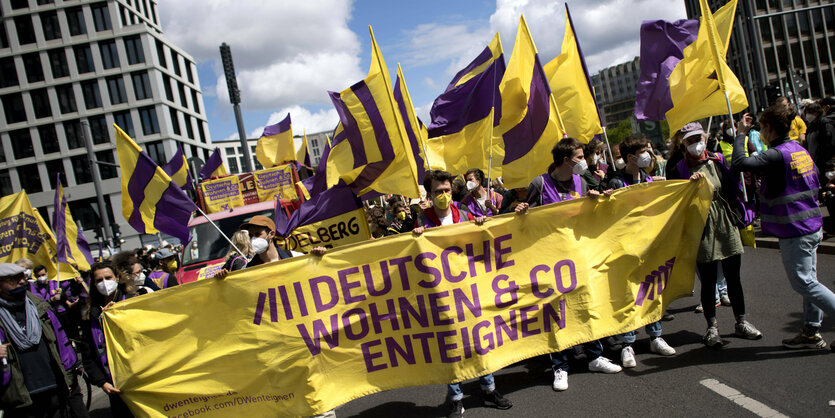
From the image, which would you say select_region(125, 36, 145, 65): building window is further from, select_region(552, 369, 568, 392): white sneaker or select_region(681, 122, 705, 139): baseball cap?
select_region(552, 369, 568, 392): white sneaker

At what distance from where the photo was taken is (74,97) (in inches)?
2040

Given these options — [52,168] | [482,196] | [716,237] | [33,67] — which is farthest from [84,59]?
[716,237]

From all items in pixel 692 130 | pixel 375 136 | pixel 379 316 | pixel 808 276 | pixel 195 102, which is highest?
pixel 195 102

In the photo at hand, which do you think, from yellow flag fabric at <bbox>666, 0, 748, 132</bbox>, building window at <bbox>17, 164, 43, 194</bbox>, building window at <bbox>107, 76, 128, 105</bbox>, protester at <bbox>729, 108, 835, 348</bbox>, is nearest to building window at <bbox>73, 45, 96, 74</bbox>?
building window at <bbox>107, 76, 128, 105</bbox>

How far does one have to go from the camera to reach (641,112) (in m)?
6.62

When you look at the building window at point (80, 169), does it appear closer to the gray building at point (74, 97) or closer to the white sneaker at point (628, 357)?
the gray building at point (74, 97)

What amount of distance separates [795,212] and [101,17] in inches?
2387

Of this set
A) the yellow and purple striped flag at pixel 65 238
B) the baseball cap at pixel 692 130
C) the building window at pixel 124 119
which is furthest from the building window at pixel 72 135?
the baseball cap at pixel 692 130

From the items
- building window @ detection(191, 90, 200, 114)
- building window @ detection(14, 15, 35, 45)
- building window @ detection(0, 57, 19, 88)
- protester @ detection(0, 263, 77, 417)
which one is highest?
building window @ detection(14, 15, 35, 45)

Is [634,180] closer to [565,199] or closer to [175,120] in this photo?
[565,199]

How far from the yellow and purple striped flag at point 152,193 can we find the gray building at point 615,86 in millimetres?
174042

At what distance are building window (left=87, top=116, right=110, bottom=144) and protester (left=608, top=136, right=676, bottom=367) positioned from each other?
55945 millimetres

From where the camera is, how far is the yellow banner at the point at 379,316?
4.15 metres

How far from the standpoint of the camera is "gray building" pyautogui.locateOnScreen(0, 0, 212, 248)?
5050 cm
